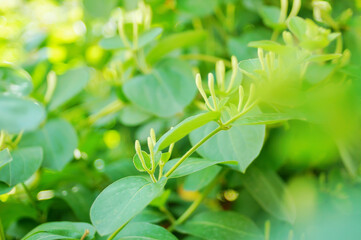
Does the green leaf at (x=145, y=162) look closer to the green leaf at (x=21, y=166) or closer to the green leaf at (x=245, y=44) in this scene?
the green leaf at (x=21, y=166)

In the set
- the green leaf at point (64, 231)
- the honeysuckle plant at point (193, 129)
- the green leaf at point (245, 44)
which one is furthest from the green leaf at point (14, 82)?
the green leaf at point (245, 44)

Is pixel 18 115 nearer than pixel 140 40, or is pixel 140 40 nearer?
pixel 18 115

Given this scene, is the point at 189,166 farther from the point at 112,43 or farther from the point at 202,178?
the point at 112,43

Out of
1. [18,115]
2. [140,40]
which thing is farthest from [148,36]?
[18,115]

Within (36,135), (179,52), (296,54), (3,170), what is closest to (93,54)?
(179,52)

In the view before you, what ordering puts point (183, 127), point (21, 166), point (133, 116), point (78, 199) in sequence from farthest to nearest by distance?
point (133, 116) < point (78, 199) < point (21, 166) < point (183, 127)

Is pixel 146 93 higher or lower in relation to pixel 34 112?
lower

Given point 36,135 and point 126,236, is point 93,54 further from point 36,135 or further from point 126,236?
point 126,236
